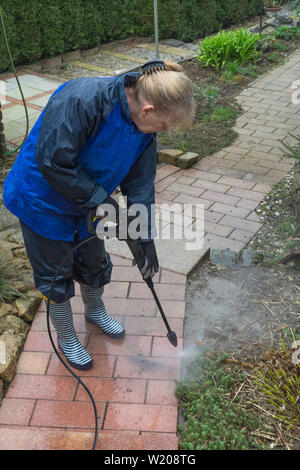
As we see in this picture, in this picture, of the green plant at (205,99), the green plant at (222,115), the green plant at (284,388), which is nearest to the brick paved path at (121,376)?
the green plant at (284,388)

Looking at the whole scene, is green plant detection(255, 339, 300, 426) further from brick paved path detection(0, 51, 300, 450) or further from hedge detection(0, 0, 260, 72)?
hedge detection(0, 0, 260, 72)

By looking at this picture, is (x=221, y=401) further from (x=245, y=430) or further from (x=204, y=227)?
(x=204, y=227)

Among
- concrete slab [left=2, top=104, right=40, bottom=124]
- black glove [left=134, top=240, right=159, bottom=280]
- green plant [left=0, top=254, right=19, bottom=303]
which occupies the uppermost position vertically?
black glove [left=134, top=240, right=159, bottom=280]

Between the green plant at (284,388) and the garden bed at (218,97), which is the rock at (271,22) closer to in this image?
the garden bed at (218,97)

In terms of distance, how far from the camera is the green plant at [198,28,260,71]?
23.7ft

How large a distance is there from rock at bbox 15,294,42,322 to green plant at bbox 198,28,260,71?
17.7ft

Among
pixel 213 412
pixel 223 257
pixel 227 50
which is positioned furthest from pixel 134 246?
pixel 227 50

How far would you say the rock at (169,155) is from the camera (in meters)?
4.71

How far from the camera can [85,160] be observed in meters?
2.00

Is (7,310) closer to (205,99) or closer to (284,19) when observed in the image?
(205,99)

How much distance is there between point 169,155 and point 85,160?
2798 mm

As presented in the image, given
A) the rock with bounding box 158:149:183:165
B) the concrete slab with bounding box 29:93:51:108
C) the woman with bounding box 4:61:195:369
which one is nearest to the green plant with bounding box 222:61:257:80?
the concrete slab with bounding box 29:93:51:108

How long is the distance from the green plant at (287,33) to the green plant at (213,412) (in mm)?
7926

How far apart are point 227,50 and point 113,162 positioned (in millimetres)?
5879
